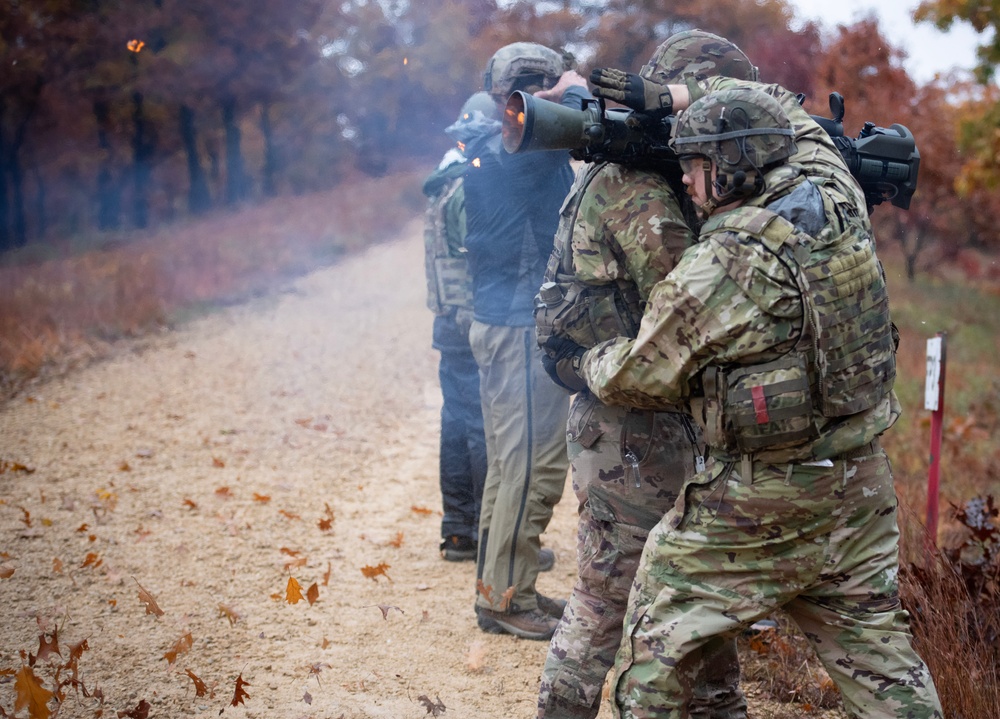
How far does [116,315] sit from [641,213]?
29.8ft

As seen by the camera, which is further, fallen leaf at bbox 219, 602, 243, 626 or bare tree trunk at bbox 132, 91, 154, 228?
bare tree trunk at bbox 132, 91, 154, 228

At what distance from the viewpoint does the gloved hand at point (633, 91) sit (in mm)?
2520

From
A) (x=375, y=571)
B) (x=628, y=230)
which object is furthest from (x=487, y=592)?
(x=628, y=230)

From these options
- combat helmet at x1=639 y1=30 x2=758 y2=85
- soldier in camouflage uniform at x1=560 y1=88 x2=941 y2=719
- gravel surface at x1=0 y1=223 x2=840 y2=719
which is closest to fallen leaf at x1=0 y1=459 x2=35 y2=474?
gravel surface at x1=0 y1=223 x2=840 y2=719

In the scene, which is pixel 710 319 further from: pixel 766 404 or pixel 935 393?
pixel 935 393

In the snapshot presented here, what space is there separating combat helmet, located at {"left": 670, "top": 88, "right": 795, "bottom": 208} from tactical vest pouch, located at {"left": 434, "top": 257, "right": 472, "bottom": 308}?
92.0 inches

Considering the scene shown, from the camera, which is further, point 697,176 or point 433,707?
point 433,707

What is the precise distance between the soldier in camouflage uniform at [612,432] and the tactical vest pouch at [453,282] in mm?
1725

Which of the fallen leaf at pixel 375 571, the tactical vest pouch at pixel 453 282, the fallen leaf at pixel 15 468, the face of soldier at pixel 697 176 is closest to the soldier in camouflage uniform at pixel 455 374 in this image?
the tactical vest pouch at pixel 453 282

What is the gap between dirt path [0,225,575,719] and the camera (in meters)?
3.39

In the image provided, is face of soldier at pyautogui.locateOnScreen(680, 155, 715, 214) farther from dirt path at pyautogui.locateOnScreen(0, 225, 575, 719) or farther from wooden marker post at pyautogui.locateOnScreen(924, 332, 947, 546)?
dirt path at pyautogui.locateOnScreen(0, 225, 575, 719)

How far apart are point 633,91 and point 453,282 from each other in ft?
7.13

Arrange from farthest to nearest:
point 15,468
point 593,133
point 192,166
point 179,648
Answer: point 192,166 < point 15,468 < point 179,648 < point 593,133

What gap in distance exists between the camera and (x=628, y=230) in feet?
8.45
